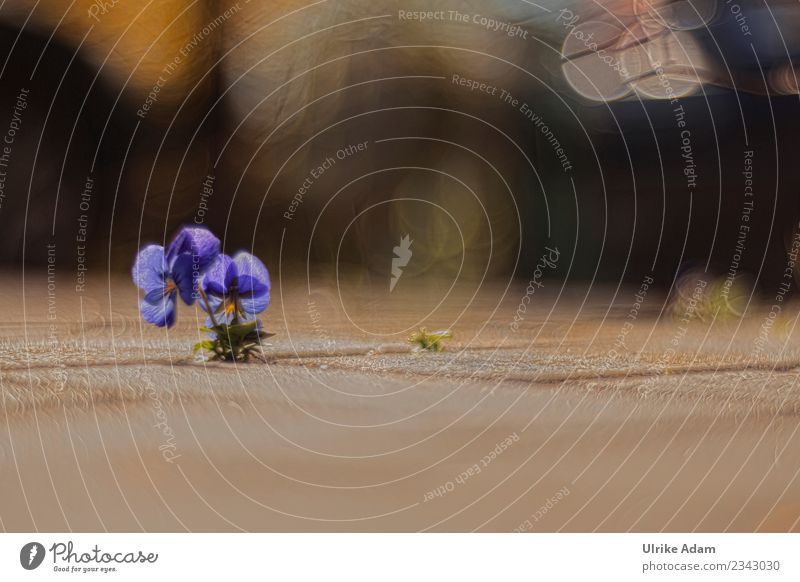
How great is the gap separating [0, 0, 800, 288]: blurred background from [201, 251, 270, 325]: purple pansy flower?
0.03 meters

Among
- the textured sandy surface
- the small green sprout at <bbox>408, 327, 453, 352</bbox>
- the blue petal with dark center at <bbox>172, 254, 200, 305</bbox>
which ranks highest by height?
the blue petal with dark center at <bbox>172, 254, 200, 305</bbox>

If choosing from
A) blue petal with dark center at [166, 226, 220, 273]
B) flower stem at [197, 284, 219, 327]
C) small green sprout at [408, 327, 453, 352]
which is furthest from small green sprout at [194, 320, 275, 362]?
small green sprout at [408, 327, 453, 352]

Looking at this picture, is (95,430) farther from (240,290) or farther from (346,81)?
(346,81)

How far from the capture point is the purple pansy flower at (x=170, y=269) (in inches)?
61.9

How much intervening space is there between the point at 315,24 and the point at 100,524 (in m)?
1.01

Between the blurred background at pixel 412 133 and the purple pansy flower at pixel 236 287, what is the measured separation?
1.2 inches

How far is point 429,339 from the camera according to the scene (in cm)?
161

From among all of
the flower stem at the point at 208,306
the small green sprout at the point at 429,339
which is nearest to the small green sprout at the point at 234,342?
the flower stem at the point at 208,306

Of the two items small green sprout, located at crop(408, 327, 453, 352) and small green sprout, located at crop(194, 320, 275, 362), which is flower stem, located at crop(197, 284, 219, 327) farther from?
small green sprout, located at crop(408, 327, 453, 352)

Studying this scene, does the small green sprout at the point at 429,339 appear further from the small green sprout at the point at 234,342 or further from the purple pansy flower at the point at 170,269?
the purple pansy flower at the point at 170,269

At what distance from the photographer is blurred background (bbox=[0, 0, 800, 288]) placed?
5.14 ft

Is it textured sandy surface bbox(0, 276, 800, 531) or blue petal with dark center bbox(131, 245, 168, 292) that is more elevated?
blue petal with dark center bbox(131, 245, 168, 292)

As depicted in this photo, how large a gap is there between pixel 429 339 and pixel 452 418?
15 centimetres

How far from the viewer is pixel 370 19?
1584mm
